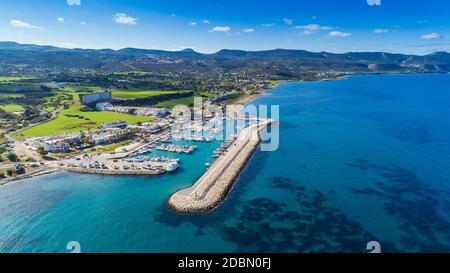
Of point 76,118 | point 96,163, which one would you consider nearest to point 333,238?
point 96,163

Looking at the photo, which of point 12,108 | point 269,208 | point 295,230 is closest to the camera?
point 295,230

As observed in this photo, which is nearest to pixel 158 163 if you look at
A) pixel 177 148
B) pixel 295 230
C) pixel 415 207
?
pixel 177 148

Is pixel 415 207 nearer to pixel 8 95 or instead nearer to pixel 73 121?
pixel 73 121

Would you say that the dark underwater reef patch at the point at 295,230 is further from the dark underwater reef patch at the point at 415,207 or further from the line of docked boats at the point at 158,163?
the line of docked boats at the point at 158,163

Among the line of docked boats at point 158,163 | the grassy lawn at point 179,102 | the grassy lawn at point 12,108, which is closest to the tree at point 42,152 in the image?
the line of docked boats at point 158,163

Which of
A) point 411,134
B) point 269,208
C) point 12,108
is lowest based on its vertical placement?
point 269,208

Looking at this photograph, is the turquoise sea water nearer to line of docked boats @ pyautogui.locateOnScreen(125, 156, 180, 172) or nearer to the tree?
line of docked boats @ pyautogui.locateOnScreen(125, 156, 180, 172)

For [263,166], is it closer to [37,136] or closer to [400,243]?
[400,243]

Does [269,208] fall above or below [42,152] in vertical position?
below
